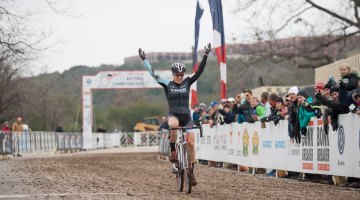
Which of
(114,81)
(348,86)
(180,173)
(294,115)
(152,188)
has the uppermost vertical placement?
(114,81)

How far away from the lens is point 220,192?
47.8 feet

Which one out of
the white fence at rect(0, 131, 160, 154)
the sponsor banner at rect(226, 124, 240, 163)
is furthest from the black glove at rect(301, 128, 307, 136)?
the white fence at rect(0, 131, 160, 154)

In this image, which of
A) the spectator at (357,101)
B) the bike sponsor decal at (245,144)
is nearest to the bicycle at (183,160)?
the spectator at (357,101)

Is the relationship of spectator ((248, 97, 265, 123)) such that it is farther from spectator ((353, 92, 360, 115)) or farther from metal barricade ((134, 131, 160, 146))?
metal barricade ((134, 131, 160, 146))

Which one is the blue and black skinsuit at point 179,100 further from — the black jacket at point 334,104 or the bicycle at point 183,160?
the black jacket at point 334,104

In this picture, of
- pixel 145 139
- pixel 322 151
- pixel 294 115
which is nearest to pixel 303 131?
pixel 294 115

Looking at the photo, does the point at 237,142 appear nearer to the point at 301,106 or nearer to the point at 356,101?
the point at 301,106

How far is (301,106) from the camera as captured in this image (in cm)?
1828

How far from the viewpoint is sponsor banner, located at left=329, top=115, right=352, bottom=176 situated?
15805mm

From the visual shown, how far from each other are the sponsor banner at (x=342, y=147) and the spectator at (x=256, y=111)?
5399 mm

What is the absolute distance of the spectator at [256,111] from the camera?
72.6ft

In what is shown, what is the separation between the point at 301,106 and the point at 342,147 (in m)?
2.28

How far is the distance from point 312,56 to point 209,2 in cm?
2383

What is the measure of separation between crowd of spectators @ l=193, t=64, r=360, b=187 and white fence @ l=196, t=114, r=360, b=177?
162 mm
